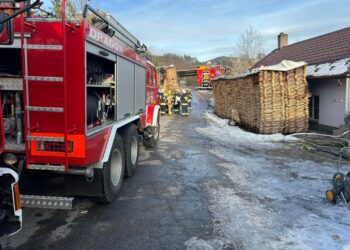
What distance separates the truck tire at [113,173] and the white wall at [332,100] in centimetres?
1175

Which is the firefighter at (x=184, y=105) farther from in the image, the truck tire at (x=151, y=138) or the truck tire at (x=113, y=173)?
the truck tire at (x=113, y=173)

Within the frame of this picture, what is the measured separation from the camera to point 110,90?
5.91m

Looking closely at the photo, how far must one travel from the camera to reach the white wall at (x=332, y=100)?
14.7 m

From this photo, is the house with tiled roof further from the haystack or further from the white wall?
the haystack

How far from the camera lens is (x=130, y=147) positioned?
7.02 m

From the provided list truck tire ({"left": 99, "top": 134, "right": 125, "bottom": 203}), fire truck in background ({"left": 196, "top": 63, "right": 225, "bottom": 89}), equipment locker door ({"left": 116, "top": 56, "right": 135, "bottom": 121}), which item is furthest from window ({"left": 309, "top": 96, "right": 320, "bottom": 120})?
fire truck in background ({"left": 196, "top": 63, "right": 225, "bottom": 89})

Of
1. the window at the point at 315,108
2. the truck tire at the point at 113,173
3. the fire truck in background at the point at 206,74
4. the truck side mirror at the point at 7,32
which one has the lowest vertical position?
the truck tire at the point at 113,173

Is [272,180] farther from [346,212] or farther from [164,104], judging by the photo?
[164,104]

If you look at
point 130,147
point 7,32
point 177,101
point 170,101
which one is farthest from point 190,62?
point 7,32

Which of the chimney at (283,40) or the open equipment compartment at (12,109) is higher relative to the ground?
the chimney at (283,40)

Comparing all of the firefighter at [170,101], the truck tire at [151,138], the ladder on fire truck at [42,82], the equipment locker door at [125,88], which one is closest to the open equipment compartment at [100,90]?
the equipment locker door at [125,88]

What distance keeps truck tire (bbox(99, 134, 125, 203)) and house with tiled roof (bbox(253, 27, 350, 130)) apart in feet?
37.1

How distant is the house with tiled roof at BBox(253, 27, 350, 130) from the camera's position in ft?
48.3

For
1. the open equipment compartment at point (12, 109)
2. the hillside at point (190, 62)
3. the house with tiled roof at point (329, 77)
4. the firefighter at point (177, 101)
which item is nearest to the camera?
the open equipment compartment at point (12, 109)
